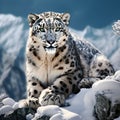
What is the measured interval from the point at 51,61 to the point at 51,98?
0.67 m

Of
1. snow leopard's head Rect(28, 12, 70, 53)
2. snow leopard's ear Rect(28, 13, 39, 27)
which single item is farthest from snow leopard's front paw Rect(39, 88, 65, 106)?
snow leopard's ear Rect(28, 13, 39, 27)

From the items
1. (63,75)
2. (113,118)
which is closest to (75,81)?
(63,75)

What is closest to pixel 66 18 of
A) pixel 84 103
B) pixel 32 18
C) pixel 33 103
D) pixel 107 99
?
pixel 32 18

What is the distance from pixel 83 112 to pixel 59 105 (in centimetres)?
31

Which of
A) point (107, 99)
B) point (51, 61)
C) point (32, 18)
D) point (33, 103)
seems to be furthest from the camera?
point (32, 18)

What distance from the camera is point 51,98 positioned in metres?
6.86

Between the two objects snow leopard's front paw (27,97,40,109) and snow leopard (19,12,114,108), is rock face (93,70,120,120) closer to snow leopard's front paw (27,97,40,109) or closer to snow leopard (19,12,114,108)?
snow leopard (19,12,114,108)

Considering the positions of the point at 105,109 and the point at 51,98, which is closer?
the point at 105,109

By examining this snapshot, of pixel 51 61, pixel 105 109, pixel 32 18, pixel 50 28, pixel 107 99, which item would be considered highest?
pixel 32 18

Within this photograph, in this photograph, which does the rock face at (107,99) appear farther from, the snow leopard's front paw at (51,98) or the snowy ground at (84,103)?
the snow leopard's front paw at (51,98)

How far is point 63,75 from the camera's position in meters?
7.45

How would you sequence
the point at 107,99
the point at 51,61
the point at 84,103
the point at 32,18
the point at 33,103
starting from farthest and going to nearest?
the point at 32,18, the point at 51,61, the point at 33,103, the point at 84,103, the point at 107,99

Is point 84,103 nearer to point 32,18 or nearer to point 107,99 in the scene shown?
point 107,99

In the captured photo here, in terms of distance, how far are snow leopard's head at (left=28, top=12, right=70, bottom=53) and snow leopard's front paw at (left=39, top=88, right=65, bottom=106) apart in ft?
1.65
